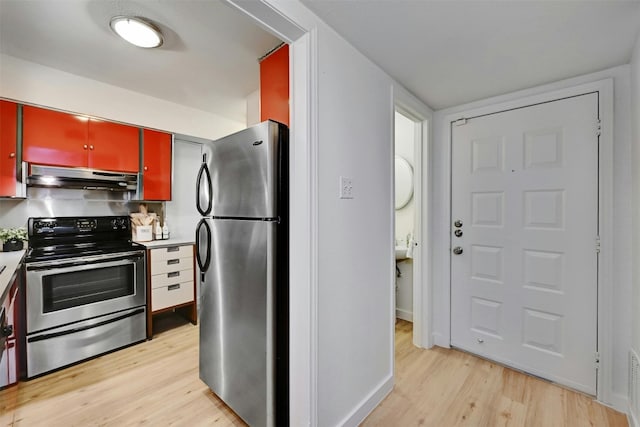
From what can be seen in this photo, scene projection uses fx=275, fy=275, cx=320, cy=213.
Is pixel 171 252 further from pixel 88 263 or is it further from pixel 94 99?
pixel 94 99

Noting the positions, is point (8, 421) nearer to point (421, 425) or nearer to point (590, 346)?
point (421, 425)

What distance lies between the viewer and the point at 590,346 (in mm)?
1826

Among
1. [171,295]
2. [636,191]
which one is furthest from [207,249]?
[636,191]

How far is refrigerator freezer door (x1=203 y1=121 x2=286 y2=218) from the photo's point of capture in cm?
137

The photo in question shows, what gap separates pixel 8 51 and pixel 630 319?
4564mm

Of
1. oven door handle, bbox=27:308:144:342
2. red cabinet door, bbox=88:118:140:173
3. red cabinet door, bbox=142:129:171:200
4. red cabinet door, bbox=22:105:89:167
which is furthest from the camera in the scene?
red cabinet door, bbox=142:129:171:200

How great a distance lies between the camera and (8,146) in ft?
6.63

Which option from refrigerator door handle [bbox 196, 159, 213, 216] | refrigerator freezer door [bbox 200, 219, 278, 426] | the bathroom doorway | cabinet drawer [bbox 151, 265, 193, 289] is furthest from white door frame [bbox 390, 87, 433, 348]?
cabinet drawer [bbox 151, 265, 193, 289]

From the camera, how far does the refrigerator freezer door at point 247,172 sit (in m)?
1.37

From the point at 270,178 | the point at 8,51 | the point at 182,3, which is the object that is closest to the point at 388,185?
the point at 270,178

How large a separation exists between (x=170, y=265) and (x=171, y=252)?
129 mm

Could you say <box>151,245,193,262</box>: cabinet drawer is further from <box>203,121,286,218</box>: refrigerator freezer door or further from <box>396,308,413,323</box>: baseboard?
<box>396,308,413,323</box>: baseboard

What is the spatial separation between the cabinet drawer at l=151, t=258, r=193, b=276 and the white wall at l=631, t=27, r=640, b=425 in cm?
336

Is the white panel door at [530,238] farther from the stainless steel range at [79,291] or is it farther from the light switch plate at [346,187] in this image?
the stainless steel range at [79,291]
